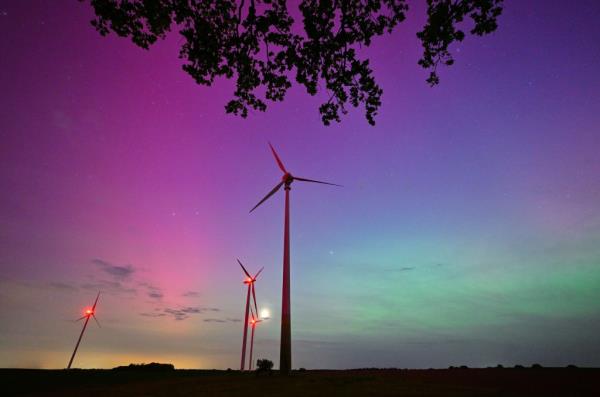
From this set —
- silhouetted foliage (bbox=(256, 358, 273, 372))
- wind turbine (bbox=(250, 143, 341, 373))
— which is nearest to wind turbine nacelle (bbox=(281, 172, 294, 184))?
wind turbine (bbox=(250, 143, 341, 373))

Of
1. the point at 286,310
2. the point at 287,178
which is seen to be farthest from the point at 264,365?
the point at 287,178

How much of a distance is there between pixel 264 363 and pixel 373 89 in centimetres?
3256

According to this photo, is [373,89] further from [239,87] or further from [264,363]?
[264,363]

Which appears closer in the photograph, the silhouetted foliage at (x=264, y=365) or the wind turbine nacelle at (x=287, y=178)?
the silhouetted foliage at (x=264, y=365)

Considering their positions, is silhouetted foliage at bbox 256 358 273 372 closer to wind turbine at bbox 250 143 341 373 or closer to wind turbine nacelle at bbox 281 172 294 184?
wind turbine at bbox 250 143 341 373

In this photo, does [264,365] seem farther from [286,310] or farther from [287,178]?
[287,178]

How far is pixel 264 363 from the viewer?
1400 inches

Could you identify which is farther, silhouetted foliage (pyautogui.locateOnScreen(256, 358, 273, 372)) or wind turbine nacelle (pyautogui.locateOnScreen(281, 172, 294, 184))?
A: wind turbine nacelle (pyautogui.locateOnScreen(281, 172, 294, 184))

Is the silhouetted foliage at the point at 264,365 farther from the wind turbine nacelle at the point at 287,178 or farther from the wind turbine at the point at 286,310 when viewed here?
the wind turbine nacelle at the point at 287,178

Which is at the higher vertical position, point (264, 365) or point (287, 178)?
point (287, 178)

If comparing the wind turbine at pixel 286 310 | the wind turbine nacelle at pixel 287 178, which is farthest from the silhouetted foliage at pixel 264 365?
the wind turbine nacelle at pixel 287 178

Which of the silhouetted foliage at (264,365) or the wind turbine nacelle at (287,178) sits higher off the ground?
the wind turbine nacelle at (287,178)

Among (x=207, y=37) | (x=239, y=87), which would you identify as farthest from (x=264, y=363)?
(x=207, y=37)

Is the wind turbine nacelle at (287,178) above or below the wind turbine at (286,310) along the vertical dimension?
above
